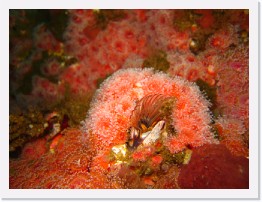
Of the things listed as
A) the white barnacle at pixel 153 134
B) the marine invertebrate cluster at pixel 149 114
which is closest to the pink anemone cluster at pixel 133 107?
the marine invertebrate cluster at pixel 149 114

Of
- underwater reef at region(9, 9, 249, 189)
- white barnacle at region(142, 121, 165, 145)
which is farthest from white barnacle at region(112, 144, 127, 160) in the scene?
white barnacle at region(142, 121, 165, 145)

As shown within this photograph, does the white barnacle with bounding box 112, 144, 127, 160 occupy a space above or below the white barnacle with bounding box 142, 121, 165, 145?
below

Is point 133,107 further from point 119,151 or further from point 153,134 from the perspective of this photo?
point 119,151

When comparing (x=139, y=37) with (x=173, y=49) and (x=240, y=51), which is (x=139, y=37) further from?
(x=240, y=51)

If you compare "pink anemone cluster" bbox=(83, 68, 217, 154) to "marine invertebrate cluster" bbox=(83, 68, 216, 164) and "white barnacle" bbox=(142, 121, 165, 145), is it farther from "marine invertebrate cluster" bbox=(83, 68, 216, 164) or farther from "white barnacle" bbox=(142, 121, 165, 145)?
"white barnacle" bbox=(142, 121, 165, 145)

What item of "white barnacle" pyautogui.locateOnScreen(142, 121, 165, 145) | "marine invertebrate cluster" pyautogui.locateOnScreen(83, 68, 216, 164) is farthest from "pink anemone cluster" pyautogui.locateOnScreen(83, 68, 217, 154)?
"white barnacle" pyautogui.locateOnScreen(142, 121, 165, 145)

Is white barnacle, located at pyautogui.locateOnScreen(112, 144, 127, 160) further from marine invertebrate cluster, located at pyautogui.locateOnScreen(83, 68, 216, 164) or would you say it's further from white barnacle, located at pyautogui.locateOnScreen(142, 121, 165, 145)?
white barnacle, located at pyautogui.locateOnScreen(142, 121, 165, 145)

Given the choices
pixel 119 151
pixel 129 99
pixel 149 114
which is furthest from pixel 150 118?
pixel 119 151

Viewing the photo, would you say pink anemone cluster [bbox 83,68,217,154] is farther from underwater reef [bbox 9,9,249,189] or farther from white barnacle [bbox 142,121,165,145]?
white barnacle [bbox 142,121,165,145]

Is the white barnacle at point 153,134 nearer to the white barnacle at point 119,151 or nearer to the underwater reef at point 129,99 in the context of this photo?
the underwater reef at point 129,99
